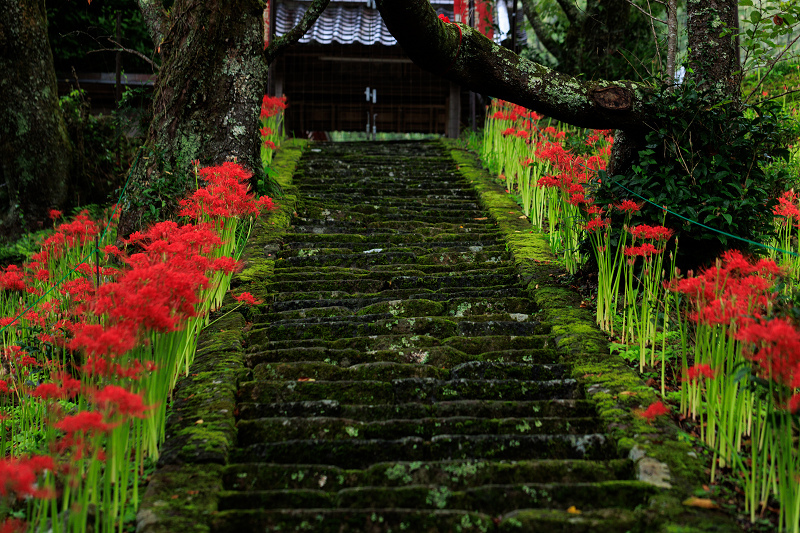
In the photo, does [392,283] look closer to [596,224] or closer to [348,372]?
[348,372]

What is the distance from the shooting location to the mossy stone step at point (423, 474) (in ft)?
7.72

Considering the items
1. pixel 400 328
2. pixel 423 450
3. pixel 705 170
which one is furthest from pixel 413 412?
pixel 705 170

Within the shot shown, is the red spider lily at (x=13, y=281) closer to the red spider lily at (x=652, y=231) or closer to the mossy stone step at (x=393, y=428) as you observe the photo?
the mossy stone step at (x=393, y=428)

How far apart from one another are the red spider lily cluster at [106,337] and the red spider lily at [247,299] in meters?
0.01

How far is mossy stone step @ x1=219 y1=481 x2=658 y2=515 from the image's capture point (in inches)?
87.0

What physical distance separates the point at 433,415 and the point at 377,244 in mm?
2559

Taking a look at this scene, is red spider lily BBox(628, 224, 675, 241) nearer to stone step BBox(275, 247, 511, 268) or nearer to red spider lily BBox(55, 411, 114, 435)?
stone step BBox(275, 247, 511, 268)

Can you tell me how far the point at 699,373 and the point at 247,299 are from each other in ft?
8.13

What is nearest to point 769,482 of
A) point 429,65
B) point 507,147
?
point 429,65

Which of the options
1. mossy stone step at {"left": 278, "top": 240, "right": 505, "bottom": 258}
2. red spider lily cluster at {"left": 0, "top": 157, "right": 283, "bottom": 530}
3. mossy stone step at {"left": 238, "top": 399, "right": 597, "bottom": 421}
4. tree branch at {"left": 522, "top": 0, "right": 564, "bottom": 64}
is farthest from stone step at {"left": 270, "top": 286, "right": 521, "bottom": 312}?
tree branch at {"left": 522, "top": 0, "right": 564, "bottom": 64}

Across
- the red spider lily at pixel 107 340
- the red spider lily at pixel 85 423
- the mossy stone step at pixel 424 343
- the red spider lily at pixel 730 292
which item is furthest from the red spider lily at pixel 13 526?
the red spider lily at pixel 730 292

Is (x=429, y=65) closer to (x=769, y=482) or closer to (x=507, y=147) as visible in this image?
(x=769, y=482)

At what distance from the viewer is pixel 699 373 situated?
95.3 inches

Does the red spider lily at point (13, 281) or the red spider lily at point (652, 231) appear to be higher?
the red spider lily at point (652, 231)
